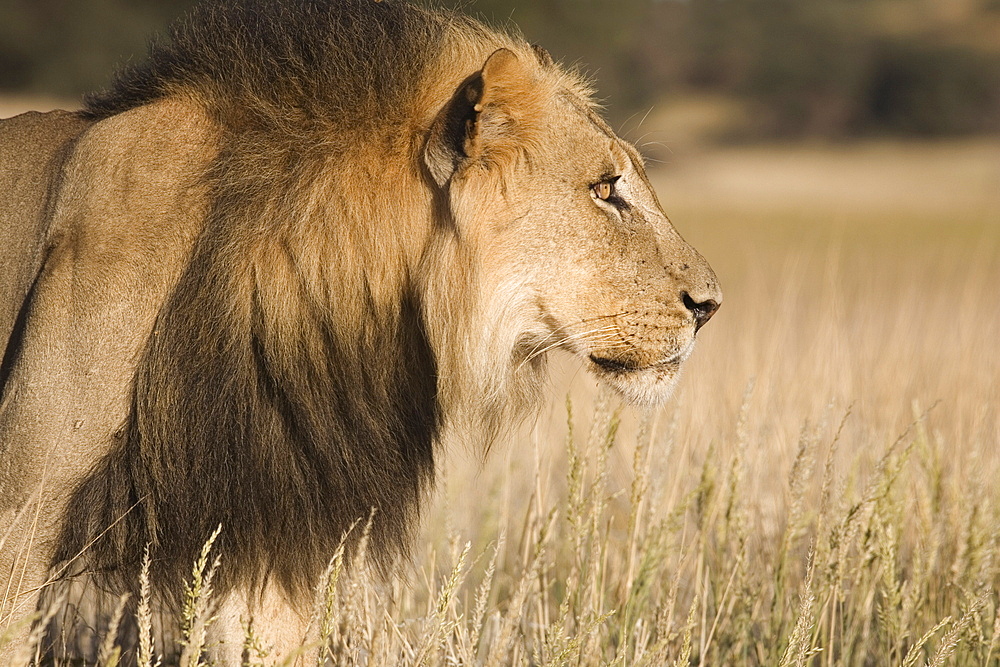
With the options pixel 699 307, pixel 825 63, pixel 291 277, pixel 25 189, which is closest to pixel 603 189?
pixel 699 307

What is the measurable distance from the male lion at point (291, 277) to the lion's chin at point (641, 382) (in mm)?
13

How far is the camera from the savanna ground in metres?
2.90

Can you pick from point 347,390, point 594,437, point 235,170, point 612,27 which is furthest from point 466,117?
point 612,27

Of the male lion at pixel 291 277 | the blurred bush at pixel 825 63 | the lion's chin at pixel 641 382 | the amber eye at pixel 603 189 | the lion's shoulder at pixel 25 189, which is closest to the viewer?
the male lion at pixel 291 277

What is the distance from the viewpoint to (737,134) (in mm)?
48000

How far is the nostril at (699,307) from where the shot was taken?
2.79m

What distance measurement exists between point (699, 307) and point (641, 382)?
9.8 inches

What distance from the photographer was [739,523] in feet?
11.4

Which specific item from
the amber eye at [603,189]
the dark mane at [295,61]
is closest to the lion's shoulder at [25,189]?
the dark mane at [295,61]

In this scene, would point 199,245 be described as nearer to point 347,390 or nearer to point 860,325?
point 347,390

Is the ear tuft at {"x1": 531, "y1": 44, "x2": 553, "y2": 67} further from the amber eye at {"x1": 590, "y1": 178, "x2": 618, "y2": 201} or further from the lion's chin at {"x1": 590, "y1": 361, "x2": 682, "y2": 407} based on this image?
the lion's chin at {"x1": 590, "y1": 361, "x2": 682, "y2": 407}

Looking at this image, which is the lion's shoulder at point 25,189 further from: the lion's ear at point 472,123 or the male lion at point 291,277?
the lion's ear at point 472,123

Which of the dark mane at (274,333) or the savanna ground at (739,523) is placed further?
the savanna ground at (739,523)

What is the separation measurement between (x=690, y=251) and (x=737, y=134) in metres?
47.0
